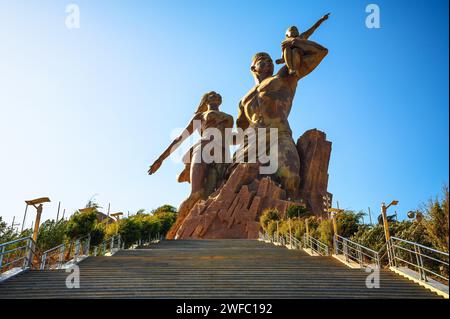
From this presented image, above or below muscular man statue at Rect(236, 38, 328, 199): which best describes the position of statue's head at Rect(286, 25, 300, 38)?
above

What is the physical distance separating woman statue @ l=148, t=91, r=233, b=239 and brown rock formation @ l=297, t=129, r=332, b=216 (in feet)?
15.9

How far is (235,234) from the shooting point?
18141 millimetres

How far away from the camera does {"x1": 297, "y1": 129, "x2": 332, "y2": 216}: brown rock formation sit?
20875 millimetres

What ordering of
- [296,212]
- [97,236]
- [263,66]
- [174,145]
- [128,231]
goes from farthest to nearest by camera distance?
[263,66] → [174,145] → [296,212] → [128,231] → [97,236]

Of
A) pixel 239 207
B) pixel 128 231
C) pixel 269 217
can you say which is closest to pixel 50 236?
pixel 128 231

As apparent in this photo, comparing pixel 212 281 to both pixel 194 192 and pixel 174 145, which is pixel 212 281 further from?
pixel 174 145

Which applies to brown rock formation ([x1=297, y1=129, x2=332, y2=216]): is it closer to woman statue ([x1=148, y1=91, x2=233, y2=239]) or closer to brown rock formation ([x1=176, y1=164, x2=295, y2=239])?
brown rock formation ([x1=176, y1=164, x2=295, y2=239])

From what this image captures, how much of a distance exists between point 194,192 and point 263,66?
31.8 ft

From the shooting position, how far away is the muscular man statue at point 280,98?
831 inches

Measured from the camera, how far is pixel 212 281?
5.63 meters

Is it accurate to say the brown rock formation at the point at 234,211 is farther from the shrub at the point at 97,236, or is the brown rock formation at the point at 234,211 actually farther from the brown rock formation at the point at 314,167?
the shrub at the point at 97,236

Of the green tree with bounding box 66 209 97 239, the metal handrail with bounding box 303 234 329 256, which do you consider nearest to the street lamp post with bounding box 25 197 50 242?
the green tree with bounding box 66 209 97 239

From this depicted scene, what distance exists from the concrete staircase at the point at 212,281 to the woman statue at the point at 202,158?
45.9ft

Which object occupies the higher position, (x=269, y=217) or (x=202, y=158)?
(x=202, y=158)
